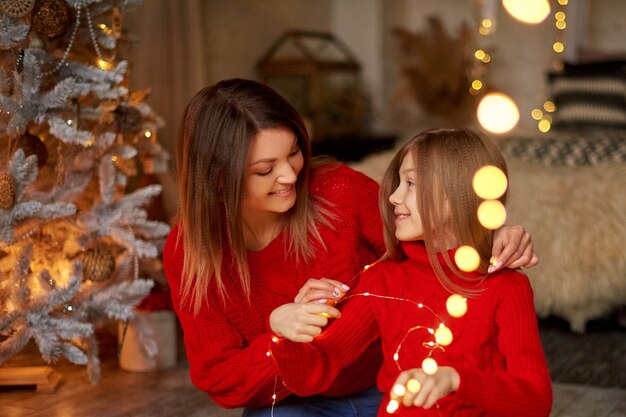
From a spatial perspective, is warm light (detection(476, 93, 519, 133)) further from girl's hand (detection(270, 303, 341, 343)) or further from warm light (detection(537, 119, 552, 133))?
warm light (detection(537, 119, 552, 133))

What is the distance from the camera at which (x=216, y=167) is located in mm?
1556

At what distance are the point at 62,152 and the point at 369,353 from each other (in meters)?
1.24

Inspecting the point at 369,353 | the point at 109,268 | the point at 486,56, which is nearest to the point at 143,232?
the point at 109,268

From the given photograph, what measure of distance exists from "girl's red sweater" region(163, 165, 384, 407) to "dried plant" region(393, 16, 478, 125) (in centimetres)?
322

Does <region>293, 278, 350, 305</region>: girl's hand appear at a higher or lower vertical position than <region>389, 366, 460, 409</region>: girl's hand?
higher

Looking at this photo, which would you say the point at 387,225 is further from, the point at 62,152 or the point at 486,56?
the point at 486,56

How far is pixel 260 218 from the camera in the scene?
174 cm

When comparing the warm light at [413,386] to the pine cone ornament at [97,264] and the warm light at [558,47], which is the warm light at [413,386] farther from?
the warm light at [558,47]

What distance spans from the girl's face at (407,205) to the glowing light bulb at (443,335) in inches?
6.8

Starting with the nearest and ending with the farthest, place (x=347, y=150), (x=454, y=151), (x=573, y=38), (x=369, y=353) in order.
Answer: (x=454, y=151), (x=369, y=353), (x=347, y=150), (x=573, y=38)

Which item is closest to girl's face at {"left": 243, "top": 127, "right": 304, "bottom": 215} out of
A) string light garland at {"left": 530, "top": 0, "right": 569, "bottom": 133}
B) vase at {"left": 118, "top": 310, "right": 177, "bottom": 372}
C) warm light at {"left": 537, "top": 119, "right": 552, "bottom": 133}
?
vase at {"left": 118, "top": 310, "right": 177, "bottom": 372}

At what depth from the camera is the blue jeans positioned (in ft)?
5.40

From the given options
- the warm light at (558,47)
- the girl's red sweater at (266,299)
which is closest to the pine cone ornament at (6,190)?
the girl's red sweater at (266,299)

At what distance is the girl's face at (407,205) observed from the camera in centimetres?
134
